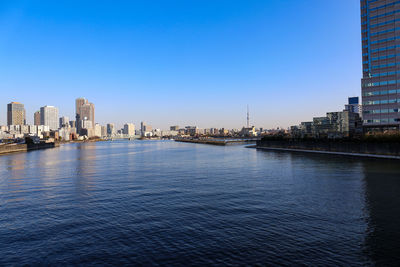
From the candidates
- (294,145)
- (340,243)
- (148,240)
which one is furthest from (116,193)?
Result: (294,145)

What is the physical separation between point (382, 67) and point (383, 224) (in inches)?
6319

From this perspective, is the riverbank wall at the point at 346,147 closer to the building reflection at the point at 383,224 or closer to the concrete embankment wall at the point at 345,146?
the concrete embankment wall at the point at 345,146

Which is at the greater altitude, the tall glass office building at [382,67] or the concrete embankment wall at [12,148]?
the tall glass office building at [382,67]

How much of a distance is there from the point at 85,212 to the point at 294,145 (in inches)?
4635

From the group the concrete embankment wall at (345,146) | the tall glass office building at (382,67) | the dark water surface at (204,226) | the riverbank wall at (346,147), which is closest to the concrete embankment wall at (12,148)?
the dark water surface at (204,226)

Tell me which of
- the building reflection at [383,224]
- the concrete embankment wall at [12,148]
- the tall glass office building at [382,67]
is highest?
the tall glass office building at [382,67]

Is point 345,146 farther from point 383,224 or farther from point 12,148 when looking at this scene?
point 12,148

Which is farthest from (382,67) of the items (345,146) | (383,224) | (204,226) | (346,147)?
(204,226)

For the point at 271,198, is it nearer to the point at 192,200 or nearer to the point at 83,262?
the point at 192,200

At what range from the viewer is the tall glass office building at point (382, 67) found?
5615 inches

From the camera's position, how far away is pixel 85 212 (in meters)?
26.4

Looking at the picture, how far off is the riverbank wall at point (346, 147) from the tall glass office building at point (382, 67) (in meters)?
57.4

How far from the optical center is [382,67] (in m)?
148

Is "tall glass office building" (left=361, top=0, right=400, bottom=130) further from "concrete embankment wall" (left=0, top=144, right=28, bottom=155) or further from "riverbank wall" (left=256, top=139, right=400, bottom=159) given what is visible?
"concrete embankment wall" (left=0, top=144, right=28, bottom=155)
